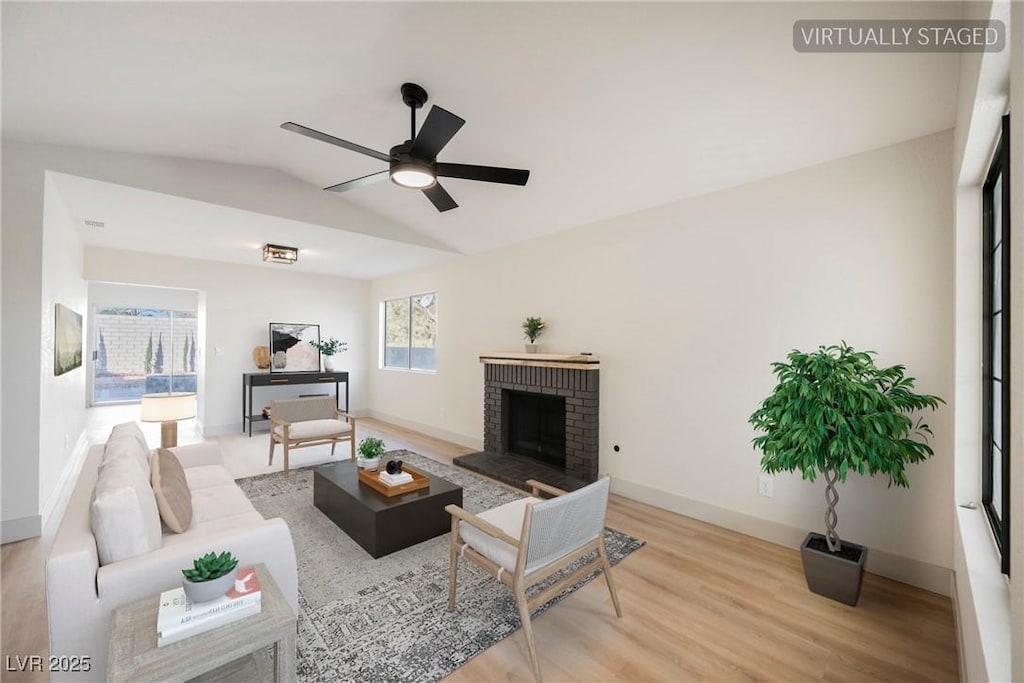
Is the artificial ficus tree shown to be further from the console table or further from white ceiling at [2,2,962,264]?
the console table

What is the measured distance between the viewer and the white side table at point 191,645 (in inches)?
46.3

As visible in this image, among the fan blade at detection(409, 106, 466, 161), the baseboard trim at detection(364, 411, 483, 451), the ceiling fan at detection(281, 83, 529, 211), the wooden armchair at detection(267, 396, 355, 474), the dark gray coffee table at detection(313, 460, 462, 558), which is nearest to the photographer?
the fan blade at detection(409, 106, 466, 161)

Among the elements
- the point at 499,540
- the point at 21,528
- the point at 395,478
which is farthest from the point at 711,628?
the point at 21,528

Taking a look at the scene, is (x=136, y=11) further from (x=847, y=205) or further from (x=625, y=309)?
(x=847, y=205)

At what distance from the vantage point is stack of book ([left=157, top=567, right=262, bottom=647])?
128 cm

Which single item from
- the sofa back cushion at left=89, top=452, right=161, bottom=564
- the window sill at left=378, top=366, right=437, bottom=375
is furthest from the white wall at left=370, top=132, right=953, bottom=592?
the sofa back cushion at left=89, top=452, right=161, bottom=564

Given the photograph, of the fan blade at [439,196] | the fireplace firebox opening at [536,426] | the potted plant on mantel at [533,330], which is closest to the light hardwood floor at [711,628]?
the fireplace firebox opening at [536,426]

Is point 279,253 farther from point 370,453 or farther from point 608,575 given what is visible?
point 608,575

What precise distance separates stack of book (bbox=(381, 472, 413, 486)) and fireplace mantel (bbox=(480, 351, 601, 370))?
70.3 inches

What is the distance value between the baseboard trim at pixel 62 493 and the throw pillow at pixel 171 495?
0.64 meters

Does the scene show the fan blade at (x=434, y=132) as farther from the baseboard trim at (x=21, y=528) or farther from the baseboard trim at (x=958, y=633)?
the baseboard trim at (x=21, y=528)

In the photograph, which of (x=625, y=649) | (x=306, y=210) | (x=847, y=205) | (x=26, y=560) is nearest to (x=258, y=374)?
(x=306, y=210)

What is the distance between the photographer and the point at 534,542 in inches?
68.6

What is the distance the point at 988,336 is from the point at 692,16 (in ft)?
A: 6.41
